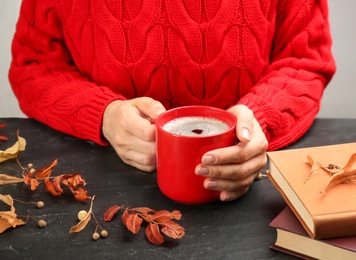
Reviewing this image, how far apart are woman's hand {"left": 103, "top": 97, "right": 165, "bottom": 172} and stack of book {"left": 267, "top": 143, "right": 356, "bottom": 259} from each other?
0.73 feet

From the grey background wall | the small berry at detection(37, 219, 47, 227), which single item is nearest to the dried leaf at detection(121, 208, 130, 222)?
the small berry at detection(37, 219, 47, 227)

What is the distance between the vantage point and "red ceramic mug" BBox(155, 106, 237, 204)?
775 millimetres

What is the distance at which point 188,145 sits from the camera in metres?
0.77

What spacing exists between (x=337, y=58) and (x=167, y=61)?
1.21 meters

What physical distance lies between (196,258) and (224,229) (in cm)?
8

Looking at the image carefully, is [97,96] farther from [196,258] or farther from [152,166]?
[196,258]

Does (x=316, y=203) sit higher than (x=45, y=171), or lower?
higher

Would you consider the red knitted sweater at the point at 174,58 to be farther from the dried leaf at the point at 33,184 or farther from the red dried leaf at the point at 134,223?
the red dried leaf at the point at 134,223

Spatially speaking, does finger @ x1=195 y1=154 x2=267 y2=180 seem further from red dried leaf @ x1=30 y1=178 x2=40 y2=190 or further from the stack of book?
red dried leaf @ x1=30 y1=178 x2=40 y2=190

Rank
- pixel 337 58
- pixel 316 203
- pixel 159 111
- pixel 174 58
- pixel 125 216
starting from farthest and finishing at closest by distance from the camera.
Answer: pixel 337 58, pixel 174 58, pixel 159 111, pixel 125 216, pixel 316 203

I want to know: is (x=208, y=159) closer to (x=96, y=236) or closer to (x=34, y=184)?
(x=96, y=236)

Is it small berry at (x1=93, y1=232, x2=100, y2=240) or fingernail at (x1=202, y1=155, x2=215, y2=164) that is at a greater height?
fingernail at (x1=202, y1=155, x2=215, y2=164)

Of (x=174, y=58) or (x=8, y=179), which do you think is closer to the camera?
(x=8, y=179)

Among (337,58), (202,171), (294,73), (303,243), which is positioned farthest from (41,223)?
(337,58)
